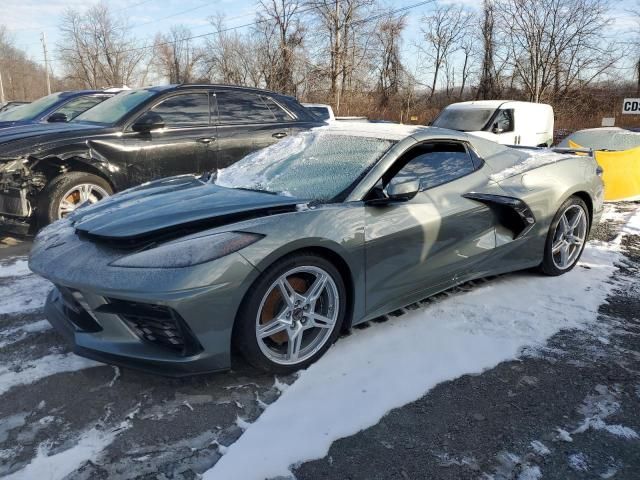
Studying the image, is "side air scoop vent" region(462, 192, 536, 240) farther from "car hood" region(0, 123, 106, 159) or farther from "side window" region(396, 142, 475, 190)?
"car hood" region(0, 123, 106, 159)

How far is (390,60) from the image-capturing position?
122 feet

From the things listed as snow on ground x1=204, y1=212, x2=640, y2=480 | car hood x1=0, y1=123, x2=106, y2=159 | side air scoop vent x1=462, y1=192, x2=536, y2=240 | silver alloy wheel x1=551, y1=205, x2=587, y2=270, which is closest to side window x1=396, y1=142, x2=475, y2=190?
side air scoop vent x1=462, y1=192, x2=536, y2=240

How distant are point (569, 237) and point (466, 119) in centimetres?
693

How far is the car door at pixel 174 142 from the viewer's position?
18.0 feet

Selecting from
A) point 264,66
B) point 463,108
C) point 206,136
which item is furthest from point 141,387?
point 264,66

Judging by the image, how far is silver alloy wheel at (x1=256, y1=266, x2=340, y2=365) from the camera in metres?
2.65

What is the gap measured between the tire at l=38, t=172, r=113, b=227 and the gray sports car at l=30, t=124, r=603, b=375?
1826 mm

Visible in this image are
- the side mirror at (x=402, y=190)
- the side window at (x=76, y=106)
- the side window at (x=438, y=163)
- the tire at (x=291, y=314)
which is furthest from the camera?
the side window at (x=76, y=106)

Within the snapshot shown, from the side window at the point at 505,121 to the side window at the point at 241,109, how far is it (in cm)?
583

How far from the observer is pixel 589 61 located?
80.2ft

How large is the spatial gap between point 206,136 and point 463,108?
7028 millimetres

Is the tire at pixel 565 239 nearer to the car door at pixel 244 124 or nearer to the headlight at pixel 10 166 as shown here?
the car door at pixel 244 124

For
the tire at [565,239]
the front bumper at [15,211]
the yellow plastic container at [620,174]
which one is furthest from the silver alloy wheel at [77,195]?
the yellow plastic container at [620,174]

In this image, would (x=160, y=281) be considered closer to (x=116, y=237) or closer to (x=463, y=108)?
(x=116, y=237)
